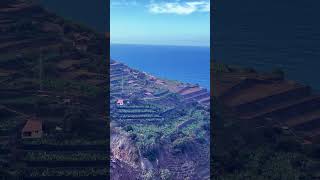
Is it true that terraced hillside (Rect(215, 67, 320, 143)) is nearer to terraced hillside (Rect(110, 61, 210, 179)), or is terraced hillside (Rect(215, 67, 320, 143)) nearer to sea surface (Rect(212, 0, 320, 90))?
sea surface (Rect(212, 0, 320, 90))

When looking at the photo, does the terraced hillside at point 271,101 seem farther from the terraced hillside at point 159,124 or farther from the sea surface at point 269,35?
the terraced hillside at point 159,124

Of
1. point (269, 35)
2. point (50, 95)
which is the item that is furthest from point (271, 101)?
point (50, 95)

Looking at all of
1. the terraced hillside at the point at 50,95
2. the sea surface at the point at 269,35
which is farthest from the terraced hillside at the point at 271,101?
the terraced hillside at the point at 50,95

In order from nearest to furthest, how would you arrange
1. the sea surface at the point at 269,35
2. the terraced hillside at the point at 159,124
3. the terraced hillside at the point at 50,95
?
the terraced hillside at the point at 50,95 → the sea surface at the point at 269,35 → the terraced hillside at the point at 159,124

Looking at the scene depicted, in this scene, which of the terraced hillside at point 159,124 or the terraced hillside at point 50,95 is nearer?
the terraced hillside at point 50,95

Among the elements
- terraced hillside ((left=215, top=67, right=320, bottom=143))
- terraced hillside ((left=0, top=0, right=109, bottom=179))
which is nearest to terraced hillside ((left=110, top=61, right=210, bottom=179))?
terraced hillside ((left=0, top=0, right=109, bottom=179))
